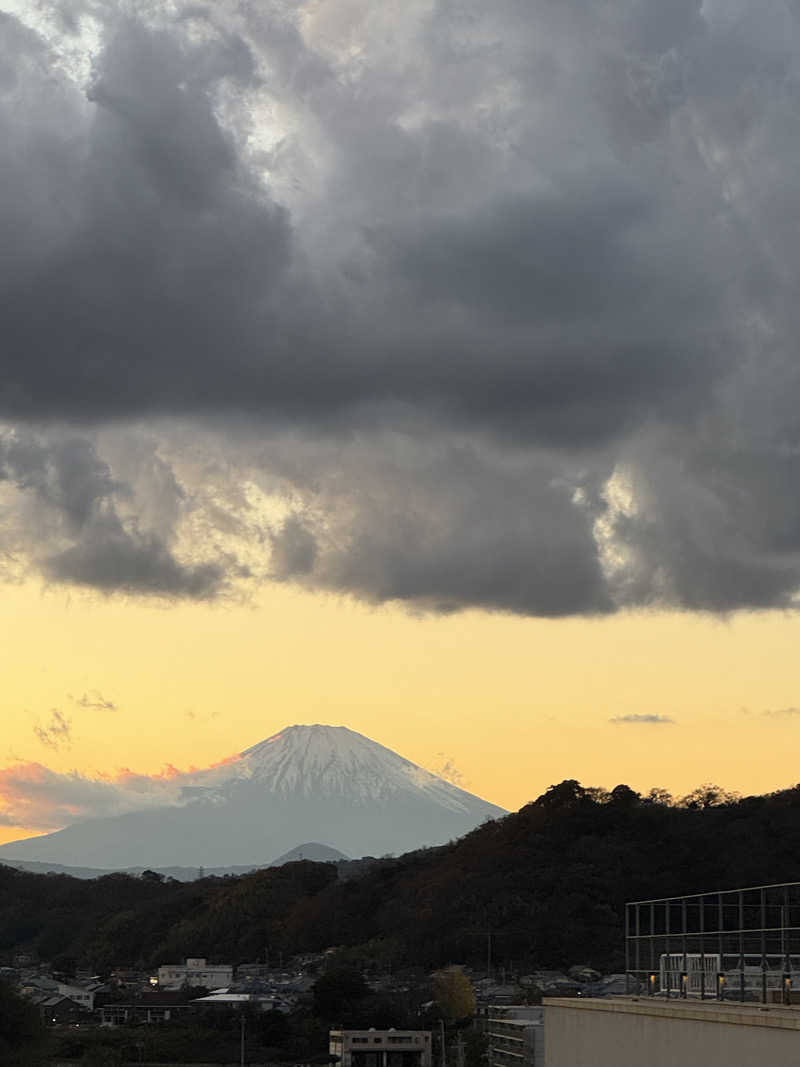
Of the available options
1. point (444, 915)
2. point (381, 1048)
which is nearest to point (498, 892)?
point (444, 915)

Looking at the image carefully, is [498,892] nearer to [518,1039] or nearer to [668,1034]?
[518,1039]

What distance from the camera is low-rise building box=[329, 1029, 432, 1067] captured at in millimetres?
94125

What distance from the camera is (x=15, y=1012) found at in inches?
2918

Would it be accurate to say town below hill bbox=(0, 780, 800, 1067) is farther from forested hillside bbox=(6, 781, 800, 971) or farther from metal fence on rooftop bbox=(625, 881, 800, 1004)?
metal fence on rooftop bbox=(625, 881, 800, 1004)

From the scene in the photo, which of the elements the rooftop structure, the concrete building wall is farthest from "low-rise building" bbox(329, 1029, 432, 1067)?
the concrete building wall

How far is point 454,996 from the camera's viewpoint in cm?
11356

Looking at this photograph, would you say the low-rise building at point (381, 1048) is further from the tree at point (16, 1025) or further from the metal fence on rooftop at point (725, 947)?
the metal fence on rooftop at point (725, 947)

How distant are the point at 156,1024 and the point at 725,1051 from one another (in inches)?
3478

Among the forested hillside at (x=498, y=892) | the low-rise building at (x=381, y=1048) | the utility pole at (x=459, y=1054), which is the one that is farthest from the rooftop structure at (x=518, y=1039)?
the forested hillside at (x=498, y=892)

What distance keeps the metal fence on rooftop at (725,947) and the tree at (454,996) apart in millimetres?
83809

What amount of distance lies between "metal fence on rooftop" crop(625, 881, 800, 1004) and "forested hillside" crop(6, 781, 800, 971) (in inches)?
4159

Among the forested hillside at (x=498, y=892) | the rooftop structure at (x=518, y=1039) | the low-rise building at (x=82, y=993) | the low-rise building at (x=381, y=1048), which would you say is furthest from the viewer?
the forested hillside at (x=498, y=892)

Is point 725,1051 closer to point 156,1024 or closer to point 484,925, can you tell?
point 156,1024

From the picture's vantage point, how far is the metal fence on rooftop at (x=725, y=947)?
23297mm
